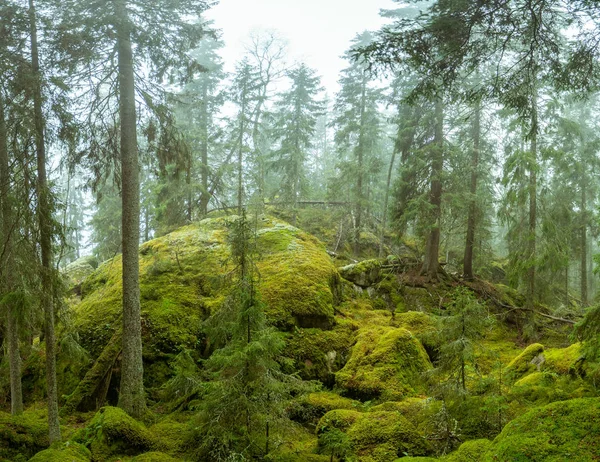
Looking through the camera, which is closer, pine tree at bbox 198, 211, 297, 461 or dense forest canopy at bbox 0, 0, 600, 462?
pine tree at bbox 198, 211, 297, 461

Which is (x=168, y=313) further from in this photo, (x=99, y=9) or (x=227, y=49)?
(x=227, y=49)

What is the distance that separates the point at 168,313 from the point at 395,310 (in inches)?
322

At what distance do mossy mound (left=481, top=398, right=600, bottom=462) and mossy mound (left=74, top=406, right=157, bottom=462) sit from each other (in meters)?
5.59

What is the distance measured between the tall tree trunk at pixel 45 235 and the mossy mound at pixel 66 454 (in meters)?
1.41

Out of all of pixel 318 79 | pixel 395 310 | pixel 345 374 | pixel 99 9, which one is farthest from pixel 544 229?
pixel 318 79

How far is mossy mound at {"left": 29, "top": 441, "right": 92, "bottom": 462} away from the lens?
5.08m

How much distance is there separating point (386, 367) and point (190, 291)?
589cm

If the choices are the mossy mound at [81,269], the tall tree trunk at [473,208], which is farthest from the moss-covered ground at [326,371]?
the mossy mound at [81,269]

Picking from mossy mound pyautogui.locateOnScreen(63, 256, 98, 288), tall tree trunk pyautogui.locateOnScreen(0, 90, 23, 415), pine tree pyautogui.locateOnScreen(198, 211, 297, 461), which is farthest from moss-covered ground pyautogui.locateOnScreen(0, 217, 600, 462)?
mossy mound pyautogui.locateOnScreen(63, 256, 98, 288)

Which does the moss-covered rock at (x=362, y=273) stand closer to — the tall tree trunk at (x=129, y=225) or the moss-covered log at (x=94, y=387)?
the tall tree trunk at (x=129, y=225)

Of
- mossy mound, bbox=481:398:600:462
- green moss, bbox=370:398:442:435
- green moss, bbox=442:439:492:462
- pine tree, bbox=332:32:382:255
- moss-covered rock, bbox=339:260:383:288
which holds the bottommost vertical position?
green moss, bbox=370:398:442:435

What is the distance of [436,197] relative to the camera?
618 inches

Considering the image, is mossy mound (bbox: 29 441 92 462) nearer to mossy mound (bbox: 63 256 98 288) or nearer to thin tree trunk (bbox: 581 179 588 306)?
mossy mound (bbox: 63 256 98 288)

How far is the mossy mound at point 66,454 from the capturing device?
5078 mm
